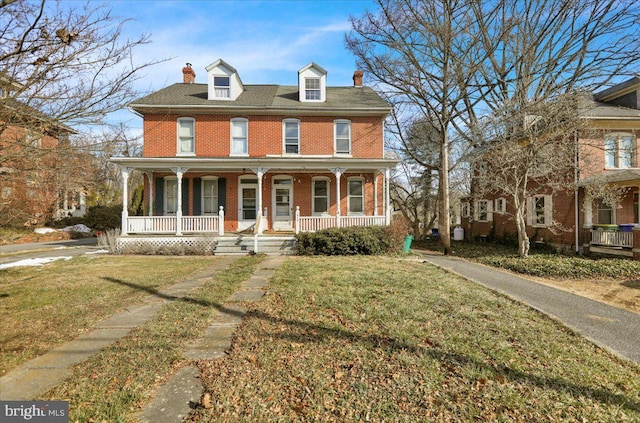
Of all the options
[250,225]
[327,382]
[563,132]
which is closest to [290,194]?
[250,225]

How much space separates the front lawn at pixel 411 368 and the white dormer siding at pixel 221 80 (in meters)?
13.3

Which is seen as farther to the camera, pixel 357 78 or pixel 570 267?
pixel 357 78

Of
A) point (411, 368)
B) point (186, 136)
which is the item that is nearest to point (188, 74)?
point (186, 136)

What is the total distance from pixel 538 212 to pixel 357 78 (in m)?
13.1

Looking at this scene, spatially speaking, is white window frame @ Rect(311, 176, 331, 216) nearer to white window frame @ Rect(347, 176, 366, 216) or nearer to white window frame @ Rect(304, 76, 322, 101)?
white window frame @ Rect(347, 176, 366, 216)

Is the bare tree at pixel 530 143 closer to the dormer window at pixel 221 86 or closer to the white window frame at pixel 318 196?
the white window frame at pixel 318 196

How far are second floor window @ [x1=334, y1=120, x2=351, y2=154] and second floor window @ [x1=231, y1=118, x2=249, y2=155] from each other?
4.63 metres

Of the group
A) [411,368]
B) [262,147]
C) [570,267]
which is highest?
[262,147]

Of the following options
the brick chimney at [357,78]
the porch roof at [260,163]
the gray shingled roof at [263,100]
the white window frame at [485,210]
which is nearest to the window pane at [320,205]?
the porch roof at [260,163]

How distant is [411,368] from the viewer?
10.5 ft

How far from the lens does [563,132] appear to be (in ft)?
37.2

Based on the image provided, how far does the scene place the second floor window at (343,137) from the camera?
15.5m

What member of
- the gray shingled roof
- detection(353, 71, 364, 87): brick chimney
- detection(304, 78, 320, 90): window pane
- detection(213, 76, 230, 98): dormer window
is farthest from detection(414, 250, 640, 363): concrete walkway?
detection(353, 71, 364, 87): brick chimney

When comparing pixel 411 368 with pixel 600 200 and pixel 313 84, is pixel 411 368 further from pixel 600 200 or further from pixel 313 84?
pixel 600 200
